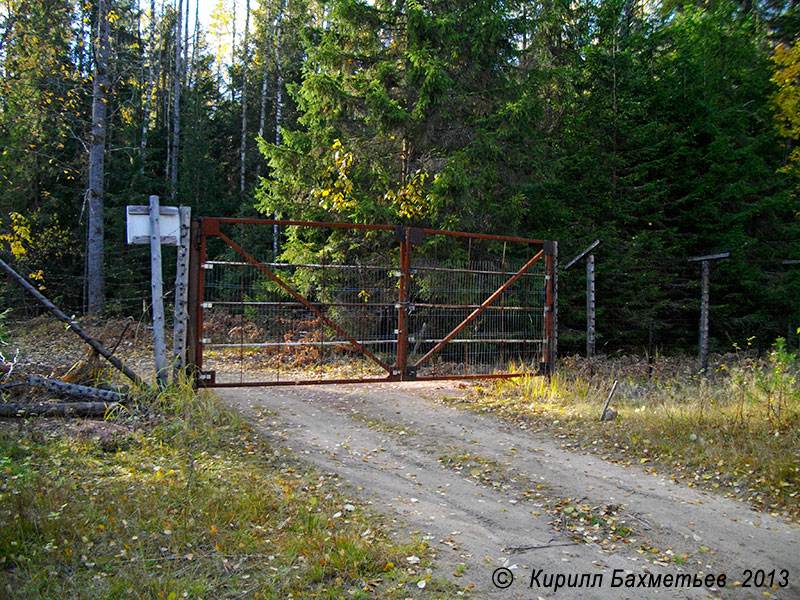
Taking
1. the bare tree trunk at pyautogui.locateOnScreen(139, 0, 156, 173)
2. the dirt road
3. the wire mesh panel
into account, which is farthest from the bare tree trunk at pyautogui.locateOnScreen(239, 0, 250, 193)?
the dirt road

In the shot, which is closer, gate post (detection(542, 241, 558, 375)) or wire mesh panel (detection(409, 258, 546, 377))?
wire mesh panel (detection(409, 258, 546, 377))

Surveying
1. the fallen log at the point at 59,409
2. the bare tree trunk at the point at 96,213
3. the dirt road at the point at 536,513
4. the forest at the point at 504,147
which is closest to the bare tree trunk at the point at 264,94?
the forest at the point at 504,147

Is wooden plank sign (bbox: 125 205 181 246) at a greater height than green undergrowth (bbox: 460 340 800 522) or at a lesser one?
greater

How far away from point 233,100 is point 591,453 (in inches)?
1064

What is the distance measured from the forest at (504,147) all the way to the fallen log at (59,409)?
6580mm

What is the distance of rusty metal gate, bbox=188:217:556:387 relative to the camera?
8375 millimetres

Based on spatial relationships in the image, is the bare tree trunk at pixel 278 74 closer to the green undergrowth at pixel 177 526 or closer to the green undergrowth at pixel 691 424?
the green undergrowth at pixel 691 424

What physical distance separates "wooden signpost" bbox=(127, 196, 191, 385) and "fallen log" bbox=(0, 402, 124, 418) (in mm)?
782

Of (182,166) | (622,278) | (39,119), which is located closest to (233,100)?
(182,166)

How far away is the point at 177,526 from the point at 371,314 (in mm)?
6996

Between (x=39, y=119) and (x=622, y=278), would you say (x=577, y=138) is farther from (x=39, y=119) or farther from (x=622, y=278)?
(x=39, y=119)

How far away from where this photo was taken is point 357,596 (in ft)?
11.9

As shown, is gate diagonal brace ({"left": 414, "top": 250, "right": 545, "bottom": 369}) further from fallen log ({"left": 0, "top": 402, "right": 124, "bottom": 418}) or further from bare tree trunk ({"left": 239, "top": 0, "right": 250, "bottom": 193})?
bare tree trunk ({"left": 239, "top": 0, "right": 250, "bottom": 193})

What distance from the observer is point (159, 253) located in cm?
759
